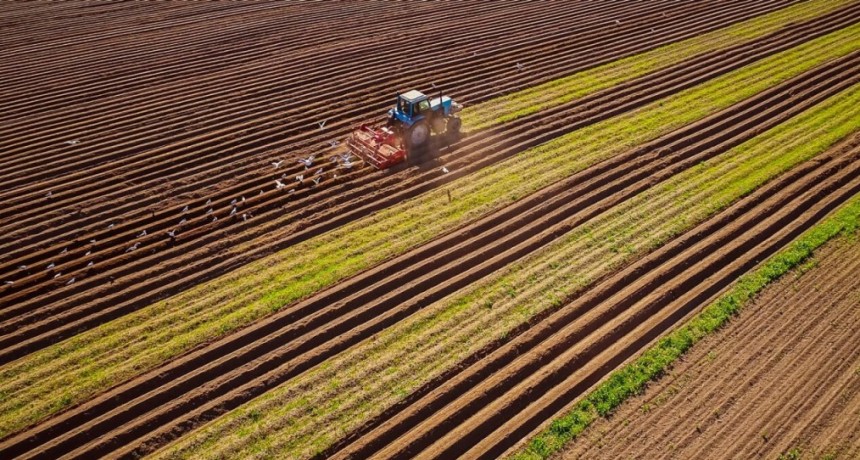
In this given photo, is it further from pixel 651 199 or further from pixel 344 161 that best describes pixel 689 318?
pixel 344 161

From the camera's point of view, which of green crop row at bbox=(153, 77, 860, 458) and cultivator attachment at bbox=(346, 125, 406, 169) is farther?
cultivator attachment at bbox=(346, 125, 406, 169)

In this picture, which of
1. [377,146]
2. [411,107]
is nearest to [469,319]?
[377,146]

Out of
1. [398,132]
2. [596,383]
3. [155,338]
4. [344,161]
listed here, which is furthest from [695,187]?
[155,338]

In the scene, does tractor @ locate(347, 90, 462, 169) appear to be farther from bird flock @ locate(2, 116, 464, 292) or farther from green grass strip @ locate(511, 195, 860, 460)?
green grass strip @ locate(511, 195, 860, 460)

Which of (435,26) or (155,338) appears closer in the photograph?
(155,338)

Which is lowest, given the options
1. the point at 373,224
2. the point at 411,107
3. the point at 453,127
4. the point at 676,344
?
the point at 676,344

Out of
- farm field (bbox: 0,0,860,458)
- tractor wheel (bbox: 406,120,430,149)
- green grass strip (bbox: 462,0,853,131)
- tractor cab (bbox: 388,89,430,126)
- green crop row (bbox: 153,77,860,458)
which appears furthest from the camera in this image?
green grass strip (bbox: 462,0,853,131)

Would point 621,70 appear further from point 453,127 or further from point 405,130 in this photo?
point 405,130

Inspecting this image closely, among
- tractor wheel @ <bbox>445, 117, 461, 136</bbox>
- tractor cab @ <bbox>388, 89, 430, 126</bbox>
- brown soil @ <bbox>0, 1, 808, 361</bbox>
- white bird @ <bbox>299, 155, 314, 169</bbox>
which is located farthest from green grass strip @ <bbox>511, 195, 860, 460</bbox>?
white bird @ <bbox>299, 155, 314, 169</bbox>
